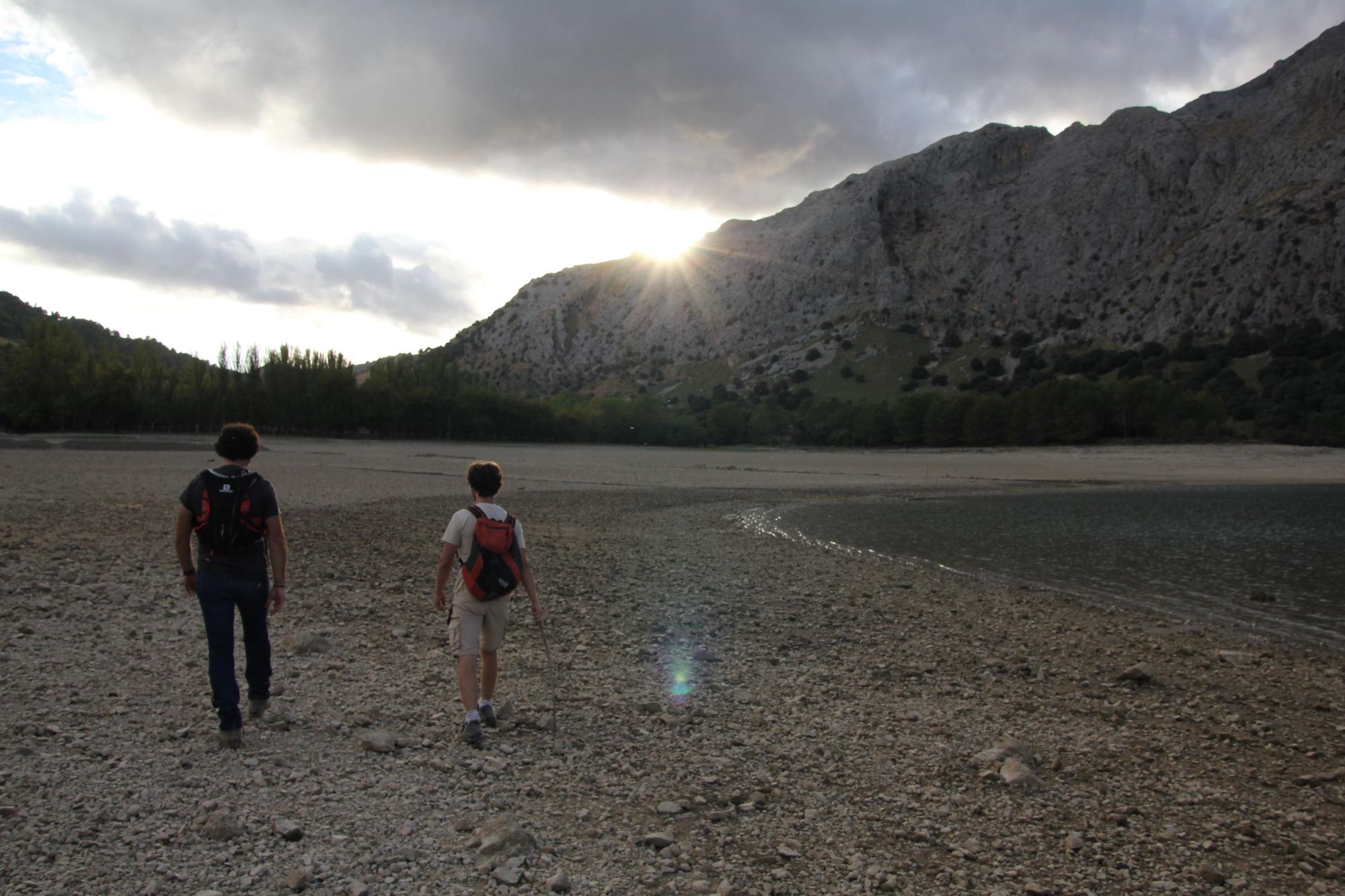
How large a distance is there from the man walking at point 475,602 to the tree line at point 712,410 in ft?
261

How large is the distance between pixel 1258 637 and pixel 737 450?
299 feet

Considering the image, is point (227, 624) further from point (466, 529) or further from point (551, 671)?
point (551, 671)

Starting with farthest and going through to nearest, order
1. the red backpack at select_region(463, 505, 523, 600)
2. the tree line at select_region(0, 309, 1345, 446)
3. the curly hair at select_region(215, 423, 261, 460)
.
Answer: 1. the tree line at select_region(0, 309, 1345, 446)
2. the red backpack at select_region(463, 505, 523, 600)
3. the curly hair at select_region(215, 423, 261, 460)

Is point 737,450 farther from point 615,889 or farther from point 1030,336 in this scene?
point 615,889

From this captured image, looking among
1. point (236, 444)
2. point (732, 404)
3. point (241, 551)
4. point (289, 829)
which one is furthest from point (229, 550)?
point (732, 404)

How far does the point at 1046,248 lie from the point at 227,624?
160m

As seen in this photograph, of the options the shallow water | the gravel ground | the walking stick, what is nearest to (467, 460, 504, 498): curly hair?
the walking stick

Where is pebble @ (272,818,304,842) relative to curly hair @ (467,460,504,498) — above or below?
below

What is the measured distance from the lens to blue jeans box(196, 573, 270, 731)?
574 cm

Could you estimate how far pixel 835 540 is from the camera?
21344mm

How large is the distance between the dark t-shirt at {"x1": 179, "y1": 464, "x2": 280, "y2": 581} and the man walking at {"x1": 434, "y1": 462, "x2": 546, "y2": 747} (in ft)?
4.24

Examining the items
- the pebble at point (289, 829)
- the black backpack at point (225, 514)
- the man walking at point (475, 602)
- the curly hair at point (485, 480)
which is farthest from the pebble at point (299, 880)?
the curly hair at point (485, 480)

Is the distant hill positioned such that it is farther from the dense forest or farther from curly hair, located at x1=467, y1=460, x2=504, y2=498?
curly hair, located at x1=467, y1=460, x2=504, y2=498

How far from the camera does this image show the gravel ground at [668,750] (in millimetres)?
4398
